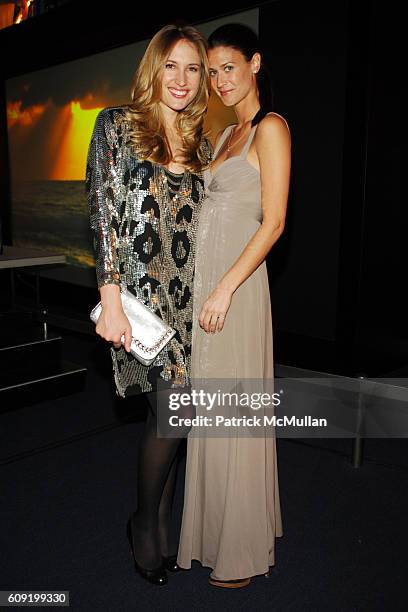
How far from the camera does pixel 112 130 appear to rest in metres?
1.73

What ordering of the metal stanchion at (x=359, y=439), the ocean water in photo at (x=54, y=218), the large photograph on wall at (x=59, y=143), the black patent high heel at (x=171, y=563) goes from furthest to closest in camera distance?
the ocean water in photo at (x=54, y=218)
the large photograph on wall at (x=59, y=143)
the metal stanchion at (x=359, y=439)
the black patent high heel at (x=171, y=563)

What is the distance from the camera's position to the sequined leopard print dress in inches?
68.2

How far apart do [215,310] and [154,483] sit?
2.08 feet

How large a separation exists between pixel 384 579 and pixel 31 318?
9.76ft

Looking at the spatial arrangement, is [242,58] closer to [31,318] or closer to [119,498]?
[119,498]

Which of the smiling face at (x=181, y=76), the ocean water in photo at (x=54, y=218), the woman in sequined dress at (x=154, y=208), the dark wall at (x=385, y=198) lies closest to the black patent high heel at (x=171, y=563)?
the woman in sequined dress at (x=154, y=208)

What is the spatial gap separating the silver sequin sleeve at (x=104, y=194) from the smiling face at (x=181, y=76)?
7.8 inches

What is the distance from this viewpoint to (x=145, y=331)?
1.75 meters

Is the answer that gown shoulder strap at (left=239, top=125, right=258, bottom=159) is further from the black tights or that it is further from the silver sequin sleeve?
the black tights

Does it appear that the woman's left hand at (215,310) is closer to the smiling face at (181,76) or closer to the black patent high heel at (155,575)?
the smiling face at (181,76)

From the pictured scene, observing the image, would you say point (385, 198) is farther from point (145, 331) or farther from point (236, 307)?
point (145, 331)

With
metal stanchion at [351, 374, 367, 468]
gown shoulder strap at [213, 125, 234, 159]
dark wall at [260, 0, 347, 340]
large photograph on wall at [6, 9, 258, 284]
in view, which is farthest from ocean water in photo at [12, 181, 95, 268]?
gown shoulder strap at [213, 125, 234, 159]

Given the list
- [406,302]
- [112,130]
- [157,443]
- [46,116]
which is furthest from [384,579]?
[46,116]

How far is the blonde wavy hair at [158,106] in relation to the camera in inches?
66.4
